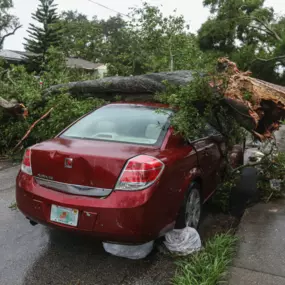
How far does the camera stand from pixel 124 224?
108 inches

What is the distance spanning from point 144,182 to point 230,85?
6.63 feet

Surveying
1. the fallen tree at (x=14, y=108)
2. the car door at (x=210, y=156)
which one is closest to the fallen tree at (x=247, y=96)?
the car door at (x=210, y=156)

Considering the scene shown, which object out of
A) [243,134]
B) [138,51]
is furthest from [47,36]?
[243,134]

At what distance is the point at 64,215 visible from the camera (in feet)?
9.48

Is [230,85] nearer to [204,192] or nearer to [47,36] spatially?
[204,192]

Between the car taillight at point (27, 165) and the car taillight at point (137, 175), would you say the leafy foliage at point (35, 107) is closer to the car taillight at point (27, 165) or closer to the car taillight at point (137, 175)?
the car taillight at point (27, 165)

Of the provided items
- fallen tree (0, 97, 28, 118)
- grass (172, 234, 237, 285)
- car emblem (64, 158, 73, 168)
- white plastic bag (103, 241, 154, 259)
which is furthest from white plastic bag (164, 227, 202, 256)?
fallen tree (0, 97, 28, 118)

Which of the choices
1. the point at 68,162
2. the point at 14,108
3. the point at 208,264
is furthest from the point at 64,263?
the point at 14,108

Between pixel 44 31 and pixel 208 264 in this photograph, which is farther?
pixel 44 31

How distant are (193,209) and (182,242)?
531 millimetres

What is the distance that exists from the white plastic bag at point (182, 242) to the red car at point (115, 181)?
0.10 meters

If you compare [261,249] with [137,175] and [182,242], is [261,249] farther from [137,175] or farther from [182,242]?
[137,175]

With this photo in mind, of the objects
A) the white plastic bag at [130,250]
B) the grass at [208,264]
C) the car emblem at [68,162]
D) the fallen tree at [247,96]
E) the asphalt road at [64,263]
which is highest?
the fallen tree at [247,96]

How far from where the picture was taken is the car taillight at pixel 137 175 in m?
2.79
